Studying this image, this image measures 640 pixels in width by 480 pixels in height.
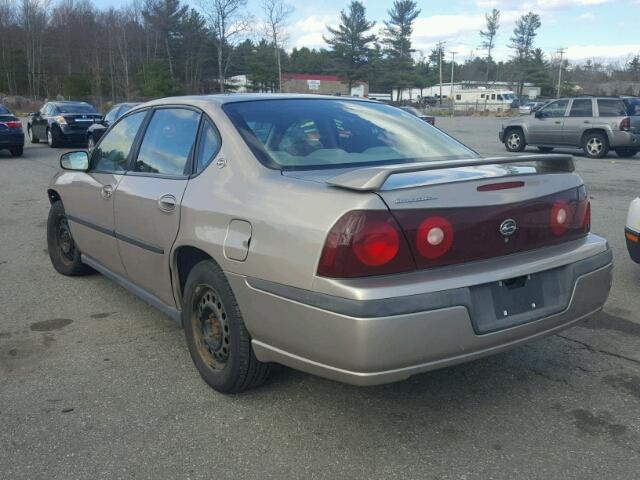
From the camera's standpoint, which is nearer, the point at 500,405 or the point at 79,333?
the point at 500,405

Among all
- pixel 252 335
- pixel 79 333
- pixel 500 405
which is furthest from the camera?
pixel 79 333

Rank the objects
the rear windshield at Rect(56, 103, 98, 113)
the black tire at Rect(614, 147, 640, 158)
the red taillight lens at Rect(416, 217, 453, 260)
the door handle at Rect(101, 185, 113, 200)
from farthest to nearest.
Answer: the rear windshield at Rect(56, 103, 98, 113) < the black tire at Rect(614, 147, 640, 158) < the door handle at Rect(101, 185, 113, 200) < the red taillight lens at Rect(416, 217, 453, 260)

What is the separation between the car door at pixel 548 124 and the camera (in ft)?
56.3

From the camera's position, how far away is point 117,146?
14.4 feet

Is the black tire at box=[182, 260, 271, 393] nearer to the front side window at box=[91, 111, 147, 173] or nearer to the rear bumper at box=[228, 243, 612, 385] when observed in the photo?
the rear bumper at box=[228, 243, 612, 385]

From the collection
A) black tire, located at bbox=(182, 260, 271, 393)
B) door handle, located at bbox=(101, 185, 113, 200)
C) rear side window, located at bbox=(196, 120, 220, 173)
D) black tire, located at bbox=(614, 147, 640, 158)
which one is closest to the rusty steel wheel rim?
black tire, located at bbox=(182, 260, 271, 393)

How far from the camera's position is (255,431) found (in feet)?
9.34

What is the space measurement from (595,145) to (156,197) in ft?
51.3

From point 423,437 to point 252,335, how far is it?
904mm

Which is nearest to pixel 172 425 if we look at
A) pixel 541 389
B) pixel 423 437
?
pixel 423 437

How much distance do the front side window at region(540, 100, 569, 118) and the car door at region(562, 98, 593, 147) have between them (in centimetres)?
22

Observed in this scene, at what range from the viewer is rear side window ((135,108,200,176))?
352 cm

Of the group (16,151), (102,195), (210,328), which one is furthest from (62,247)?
(16,151)

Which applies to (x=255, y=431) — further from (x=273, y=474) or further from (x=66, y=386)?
(x=66, y=386)
